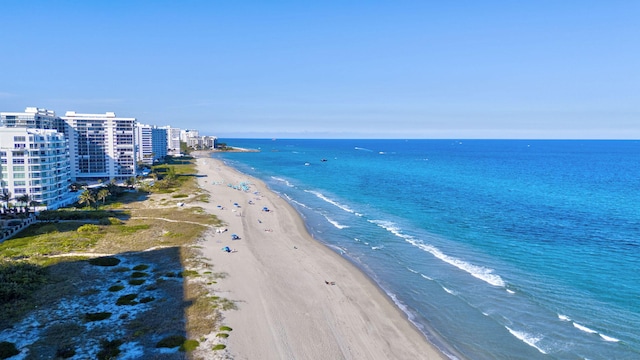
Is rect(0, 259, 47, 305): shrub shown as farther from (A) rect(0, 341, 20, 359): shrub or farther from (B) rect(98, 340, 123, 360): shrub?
(B) rect(98, 340, 123, 360): shrub

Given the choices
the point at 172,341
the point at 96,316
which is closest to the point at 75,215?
the point at 96,316

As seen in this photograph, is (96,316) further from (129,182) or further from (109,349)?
(129,182)

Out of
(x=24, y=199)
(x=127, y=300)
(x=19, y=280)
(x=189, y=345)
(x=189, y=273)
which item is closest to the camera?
(x=189, y=345)

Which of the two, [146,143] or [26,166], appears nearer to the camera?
[26,166]

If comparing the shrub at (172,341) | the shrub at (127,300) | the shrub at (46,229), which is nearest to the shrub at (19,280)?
the shrub at (127,300)

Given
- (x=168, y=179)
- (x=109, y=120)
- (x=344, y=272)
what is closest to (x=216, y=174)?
(x=168, y=179)

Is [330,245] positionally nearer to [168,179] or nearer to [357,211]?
[357,211]

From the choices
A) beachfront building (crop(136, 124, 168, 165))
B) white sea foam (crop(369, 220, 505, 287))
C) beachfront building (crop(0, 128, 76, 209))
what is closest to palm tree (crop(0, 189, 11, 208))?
beachfront building (crop(0, 128, 76, 209))

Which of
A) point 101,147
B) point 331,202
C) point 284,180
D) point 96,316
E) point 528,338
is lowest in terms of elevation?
point 528,338
